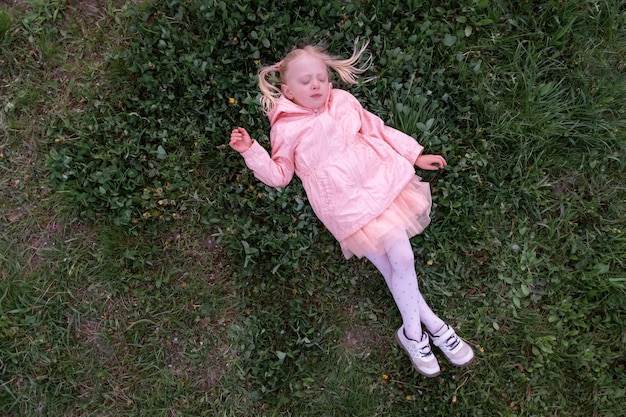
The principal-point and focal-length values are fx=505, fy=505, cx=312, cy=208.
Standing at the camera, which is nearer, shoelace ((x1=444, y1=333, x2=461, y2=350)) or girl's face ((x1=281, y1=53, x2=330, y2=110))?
girl's face ((x1=281, y1=53, x2=330, y2=110))

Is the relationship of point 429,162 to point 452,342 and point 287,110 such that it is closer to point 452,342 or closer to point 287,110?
point 287,110

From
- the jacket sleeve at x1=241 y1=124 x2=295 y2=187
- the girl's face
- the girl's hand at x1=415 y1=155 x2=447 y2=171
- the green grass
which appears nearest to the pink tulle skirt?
the girl's hand at x1=415 y1=155 x2=447 y2=171

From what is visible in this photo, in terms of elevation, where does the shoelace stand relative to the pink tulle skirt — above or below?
below

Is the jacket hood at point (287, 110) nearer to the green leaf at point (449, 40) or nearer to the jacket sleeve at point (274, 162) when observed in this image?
the jacket sleeve at point (274, 162)

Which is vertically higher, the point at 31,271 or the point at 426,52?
the point at 426,52

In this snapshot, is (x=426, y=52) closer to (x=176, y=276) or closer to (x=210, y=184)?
(x=210, y=184)

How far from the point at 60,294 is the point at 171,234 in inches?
34.6

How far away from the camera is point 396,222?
130 inches

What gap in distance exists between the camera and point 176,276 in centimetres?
370

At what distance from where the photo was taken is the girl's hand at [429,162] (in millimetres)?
3584

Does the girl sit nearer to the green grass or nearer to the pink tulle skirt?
the pink tulle skirt

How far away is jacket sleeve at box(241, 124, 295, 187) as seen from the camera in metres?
3.30

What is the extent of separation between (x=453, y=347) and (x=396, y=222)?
1.03 meters

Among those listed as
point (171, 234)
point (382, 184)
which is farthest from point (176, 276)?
point (382, 184)
